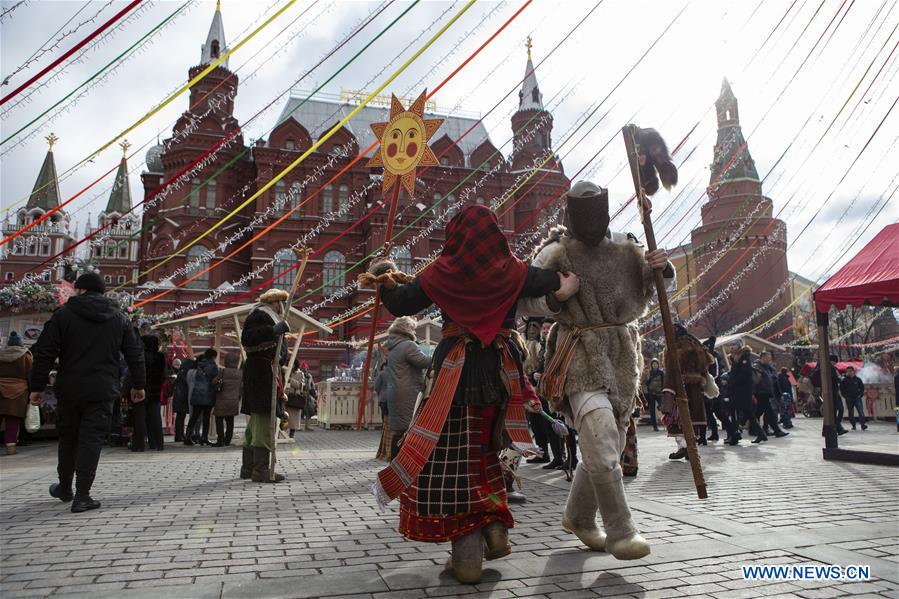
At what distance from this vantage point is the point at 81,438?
502cm

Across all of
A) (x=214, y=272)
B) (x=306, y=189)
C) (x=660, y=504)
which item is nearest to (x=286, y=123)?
(x=306, y=189)

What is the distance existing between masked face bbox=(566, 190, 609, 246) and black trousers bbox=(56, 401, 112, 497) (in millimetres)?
4143

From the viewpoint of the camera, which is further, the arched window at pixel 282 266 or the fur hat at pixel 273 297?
the arched window at pixel 282 266

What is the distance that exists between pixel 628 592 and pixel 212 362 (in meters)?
10.0

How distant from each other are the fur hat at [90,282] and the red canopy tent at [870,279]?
876 cm

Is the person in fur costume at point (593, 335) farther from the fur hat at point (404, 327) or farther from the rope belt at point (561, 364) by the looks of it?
the fur hat at point (404, 327)

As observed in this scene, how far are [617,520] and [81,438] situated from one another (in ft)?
14.1

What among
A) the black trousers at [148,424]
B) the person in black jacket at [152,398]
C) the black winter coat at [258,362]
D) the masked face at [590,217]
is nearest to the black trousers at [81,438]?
the black winter coat at [258,362]

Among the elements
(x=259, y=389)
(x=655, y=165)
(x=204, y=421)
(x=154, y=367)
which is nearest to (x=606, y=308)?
(x=655, y=165)

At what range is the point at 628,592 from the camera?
9.24ft

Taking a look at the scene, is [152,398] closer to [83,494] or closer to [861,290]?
[83,494]

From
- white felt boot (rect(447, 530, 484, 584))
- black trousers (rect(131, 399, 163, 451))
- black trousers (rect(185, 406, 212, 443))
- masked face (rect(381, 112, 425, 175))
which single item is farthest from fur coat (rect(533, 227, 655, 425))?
black trousers (rect(185, 406, 212, 443))

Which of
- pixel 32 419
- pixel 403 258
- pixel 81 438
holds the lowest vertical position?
pixel 32 419

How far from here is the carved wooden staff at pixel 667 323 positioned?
3.56 m
